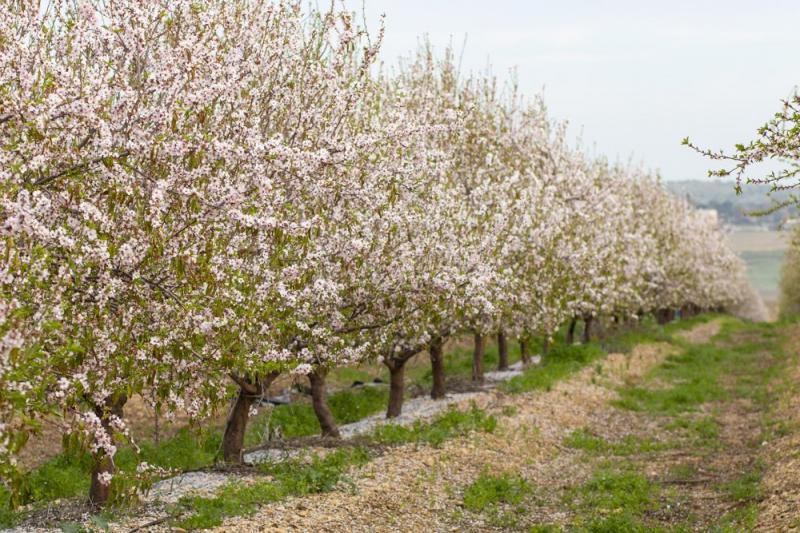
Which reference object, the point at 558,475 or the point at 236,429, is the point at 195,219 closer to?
the point at 236,429

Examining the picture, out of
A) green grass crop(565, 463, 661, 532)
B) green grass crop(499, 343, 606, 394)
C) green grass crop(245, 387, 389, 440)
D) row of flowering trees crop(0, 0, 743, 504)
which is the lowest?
green grass crop(565, 463, 661, 532)

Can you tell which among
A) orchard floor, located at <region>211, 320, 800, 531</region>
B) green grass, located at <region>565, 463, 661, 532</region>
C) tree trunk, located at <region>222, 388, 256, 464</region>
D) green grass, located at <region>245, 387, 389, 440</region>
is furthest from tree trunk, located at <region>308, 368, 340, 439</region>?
green grass, located at <region>565, 463, 661, 532</region>

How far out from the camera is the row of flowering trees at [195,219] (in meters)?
8.40

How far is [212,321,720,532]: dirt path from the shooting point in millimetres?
13391

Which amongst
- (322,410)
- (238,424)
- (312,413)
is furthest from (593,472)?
(312,413)

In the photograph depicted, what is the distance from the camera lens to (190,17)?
11.7 metres

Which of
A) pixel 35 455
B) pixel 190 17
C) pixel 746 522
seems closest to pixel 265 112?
pixel 190 17

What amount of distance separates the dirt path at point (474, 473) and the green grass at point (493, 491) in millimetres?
203

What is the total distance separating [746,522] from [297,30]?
10.9m

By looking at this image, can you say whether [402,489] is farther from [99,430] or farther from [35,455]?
[35,455]

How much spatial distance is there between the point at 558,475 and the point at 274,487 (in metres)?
7.21

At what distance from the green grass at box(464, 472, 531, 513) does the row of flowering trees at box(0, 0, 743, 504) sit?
3.32m

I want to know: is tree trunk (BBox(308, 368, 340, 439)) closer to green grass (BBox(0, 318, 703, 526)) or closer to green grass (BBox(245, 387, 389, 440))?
green grass (BBox(0, 318, 703, 526))

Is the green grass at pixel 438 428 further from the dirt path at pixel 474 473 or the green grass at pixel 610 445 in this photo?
the green grass at pixel 610 445
